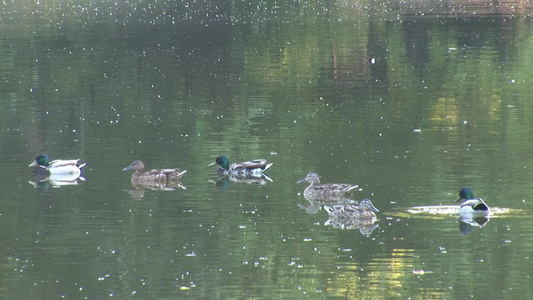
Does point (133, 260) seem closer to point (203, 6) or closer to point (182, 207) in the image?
point (182, 207)

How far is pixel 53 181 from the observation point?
61.0 feet

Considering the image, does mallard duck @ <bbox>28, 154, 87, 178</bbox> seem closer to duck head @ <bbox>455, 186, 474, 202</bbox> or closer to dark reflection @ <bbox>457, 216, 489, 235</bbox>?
duck head @ <bbox>455, 186, 474, 202</bbox>

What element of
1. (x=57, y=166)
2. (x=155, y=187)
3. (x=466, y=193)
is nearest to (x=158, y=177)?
(x=155, y=187)

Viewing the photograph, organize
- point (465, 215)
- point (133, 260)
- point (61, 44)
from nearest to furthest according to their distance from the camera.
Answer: point (133, 260) < point (465, 215) < point (61, 44)

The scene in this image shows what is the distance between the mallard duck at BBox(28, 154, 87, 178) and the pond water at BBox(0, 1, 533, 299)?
0.77ft

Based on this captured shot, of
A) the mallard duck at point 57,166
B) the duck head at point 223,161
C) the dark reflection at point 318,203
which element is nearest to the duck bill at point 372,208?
the dark reflection at point 318,203

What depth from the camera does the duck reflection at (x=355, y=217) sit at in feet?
49.1

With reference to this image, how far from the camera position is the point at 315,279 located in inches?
489

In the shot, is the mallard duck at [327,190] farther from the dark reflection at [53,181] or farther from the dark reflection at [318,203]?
the dark reflection at [53,181]

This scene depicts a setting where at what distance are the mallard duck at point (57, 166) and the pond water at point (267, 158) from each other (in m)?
0.24

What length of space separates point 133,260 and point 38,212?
10.5 ft

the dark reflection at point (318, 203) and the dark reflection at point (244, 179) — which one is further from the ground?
the dark reflection at point (318, 203)

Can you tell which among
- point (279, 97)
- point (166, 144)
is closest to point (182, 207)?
point (166, 144)

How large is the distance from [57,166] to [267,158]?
12.1 ft
